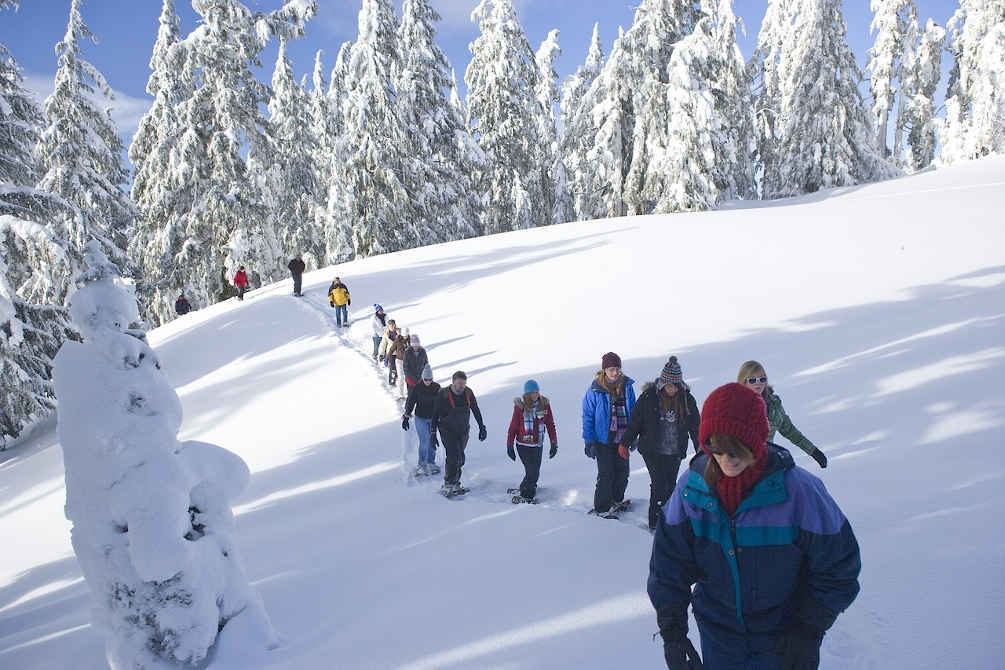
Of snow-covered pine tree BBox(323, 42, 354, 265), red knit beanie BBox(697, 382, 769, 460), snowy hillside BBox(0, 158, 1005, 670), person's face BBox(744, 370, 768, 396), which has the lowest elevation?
snowy hillside BBox(0, 158, 1005, 670)

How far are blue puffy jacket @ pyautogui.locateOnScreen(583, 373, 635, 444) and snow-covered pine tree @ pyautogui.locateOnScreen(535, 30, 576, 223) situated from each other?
32.5 m

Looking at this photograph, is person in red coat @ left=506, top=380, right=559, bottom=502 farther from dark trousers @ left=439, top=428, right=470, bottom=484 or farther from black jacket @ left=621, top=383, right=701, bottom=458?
black jacket @ left=621, top=383, right=701, bottom=458

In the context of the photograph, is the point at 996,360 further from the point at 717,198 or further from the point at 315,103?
the point at 315,103

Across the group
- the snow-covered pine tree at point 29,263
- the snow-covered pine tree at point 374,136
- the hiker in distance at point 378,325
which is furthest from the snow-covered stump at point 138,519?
the snow-covered pine tree at point 374,136

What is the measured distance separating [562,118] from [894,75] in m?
22.4

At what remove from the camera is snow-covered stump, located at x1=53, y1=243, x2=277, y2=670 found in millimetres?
4473

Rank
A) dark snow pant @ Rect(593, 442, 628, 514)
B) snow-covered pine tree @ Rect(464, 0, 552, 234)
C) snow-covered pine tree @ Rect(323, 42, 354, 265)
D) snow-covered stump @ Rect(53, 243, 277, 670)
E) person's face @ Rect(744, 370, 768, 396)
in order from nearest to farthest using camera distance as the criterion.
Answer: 1. snow-covered stump @ Rect(53, 243, 277, 670)
2. person's face @ Rect(744, 370, 768, 396)
3. dark snow pant @ Rect(593, 442, 628, 514)
4. snow-covered pine tree @ Rect(323, 42, 354, 265)
5. snow-covered pine tree @ Rect(464, 0, 552, 234)

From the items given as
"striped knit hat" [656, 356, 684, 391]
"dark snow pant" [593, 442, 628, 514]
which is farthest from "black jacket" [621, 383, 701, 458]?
"dark snow pant" [593, 442, 628, 514]

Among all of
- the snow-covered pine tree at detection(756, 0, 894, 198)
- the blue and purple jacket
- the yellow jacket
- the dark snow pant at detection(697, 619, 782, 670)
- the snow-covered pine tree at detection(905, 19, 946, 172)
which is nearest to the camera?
the blue and purple jacket

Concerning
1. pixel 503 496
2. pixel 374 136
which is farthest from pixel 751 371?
pixel 374 136

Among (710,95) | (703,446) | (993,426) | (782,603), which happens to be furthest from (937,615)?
(710,95)

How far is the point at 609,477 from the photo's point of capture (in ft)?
19.5

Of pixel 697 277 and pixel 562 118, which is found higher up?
pixel 562 118

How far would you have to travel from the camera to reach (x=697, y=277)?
14781 millimetres
